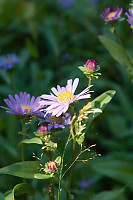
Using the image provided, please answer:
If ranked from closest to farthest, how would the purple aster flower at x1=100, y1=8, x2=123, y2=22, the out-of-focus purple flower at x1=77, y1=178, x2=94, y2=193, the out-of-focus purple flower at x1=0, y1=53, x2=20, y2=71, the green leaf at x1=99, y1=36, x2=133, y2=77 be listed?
the purple aster flower at x1=100, y1=8, x2=123, y2=22, the green leaf at x1=99, y1=36, x2=133, y2=77, the out-of-focus purple flower at x1=77, y1=178, x2=94, y2=193, the out-of-focus purple flower at x1=0, y1=53, x2=20, y2=71

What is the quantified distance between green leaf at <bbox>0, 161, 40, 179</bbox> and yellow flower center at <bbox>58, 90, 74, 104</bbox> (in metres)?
0.25

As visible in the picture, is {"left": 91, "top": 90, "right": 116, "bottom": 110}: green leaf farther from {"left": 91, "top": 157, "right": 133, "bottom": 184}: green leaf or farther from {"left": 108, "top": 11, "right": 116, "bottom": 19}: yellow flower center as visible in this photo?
{"left": 91, "top": 157, "right": 133, "bottom": 184}: green leaf

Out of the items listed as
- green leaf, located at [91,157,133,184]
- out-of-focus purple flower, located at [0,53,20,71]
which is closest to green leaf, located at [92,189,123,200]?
green leaf, located at [91,157,133,184]

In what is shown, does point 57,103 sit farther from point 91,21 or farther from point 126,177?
point 91,21

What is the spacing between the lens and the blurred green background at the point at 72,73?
6.39 feet

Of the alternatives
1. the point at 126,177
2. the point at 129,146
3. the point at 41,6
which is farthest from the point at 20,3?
the point at 126,177

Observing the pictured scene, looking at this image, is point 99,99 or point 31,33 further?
point 31,33

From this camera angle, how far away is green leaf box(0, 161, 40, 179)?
1.03 metres

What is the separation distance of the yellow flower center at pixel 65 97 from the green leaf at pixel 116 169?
2.89 feet

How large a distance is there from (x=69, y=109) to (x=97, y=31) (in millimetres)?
2559

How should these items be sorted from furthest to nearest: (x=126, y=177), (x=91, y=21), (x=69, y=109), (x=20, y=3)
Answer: (x=91, y=21) < (x=20, y=3) < (x=126, y=177) < (x=69, y=109)

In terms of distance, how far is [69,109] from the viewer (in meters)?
1.06

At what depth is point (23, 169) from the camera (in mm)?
1059

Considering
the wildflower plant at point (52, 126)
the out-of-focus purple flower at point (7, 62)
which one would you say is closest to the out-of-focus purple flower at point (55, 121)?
the wildflower plant at point (52, 126)
